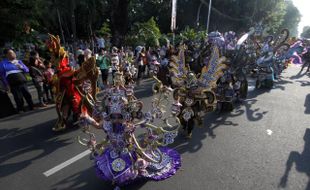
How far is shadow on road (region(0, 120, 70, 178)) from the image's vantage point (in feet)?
15.1

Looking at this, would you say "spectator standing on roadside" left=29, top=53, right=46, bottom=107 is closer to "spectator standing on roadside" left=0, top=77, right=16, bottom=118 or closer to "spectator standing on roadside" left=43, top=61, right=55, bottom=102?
"spectator standing on roadside" left=43, top=61, right=55, bottom=102

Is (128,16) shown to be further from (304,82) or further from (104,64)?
(304,82)

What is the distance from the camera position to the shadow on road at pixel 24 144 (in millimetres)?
4613

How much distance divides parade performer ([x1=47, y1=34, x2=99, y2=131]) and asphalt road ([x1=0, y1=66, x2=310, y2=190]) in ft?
1.73

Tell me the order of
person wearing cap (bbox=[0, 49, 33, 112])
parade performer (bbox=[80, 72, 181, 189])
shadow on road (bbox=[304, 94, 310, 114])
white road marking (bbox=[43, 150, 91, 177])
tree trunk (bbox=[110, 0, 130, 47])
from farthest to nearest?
tree trunk (bbox=[110, 0, 130, 47]) < shadow on road (bbox=[304, 94, 310, 114]) < person wearing cap (bbox=[0, 49, 33, 112]) < white road marking (bbox=[43, 150, 91, 177]) < parade performer (bbox=[80, 72, 181, 189])

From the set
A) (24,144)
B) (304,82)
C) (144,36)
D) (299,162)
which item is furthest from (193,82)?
(144,36)

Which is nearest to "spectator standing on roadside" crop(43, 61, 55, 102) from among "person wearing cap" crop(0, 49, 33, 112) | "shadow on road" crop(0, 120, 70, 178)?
"person wearing cap" crop(0, 49, 33, 112)

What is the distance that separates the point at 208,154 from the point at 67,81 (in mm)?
3543

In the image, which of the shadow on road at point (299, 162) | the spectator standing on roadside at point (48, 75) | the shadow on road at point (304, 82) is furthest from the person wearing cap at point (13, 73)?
the shadow on road at point (304, 82)

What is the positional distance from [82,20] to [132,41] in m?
7.75

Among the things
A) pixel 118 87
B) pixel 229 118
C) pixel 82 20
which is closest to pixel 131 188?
pixel 118 87

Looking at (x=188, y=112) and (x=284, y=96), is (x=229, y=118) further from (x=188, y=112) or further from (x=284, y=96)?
(x=284, y=96)

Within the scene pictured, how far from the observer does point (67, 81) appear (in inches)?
228

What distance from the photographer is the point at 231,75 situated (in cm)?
766
